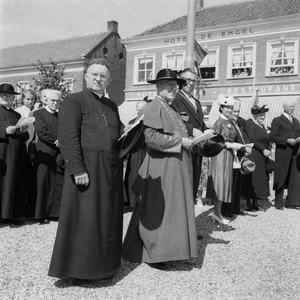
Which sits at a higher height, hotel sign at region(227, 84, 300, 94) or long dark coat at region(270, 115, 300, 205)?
hotel sign at region(227, 84, 300, 94)

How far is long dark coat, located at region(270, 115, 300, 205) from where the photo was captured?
8047 mm

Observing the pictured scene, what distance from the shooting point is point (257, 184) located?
809 centimetres

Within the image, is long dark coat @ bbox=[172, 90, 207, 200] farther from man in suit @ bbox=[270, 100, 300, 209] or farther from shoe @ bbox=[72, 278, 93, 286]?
man in suit @ bbox=[270, 100, 300, 209]

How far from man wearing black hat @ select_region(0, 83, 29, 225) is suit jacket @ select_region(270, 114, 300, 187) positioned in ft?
16.4

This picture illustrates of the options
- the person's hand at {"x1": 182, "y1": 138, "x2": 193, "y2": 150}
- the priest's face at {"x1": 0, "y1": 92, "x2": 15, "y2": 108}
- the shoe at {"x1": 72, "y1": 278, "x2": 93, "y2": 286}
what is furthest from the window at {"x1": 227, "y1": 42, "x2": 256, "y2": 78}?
the shoe at {"x1": 72, "y1": 278, "x2": 93, "y2": 286}

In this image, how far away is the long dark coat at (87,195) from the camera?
3402 mm

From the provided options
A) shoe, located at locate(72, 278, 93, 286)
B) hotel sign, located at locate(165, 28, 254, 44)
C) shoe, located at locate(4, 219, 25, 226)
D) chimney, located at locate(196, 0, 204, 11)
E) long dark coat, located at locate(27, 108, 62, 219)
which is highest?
chimney, located at locate(196, 0, 204, 11)

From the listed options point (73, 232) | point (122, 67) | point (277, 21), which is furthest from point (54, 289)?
point (122, 67)

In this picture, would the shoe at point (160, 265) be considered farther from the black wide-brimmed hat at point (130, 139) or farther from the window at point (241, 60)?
the window at point (241, 60)

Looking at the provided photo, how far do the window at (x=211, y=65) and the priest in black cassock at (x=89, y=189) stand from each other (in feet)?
67.6

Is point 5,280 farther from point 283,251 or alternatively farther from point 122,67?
point 122,67

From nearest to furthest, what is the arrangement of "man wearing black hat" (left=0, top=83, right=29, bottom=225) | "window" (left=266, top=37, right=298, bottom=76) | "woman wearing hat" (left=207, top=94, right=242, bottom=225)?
"man wearing black hat" (left=0, top=83, right=29, bottom=225) → "woman wearing hat" (left=207, top=94, right=242, bottom=225) → "window" (left=266, top=37, right=298, bottom=76)

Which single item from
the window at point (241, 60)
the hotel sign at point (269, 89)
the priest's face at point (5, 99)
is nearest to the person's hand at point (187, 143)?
the priest's face at point (5, 99)

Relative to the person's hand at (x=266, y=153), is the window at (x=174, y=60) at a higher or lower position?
higher
